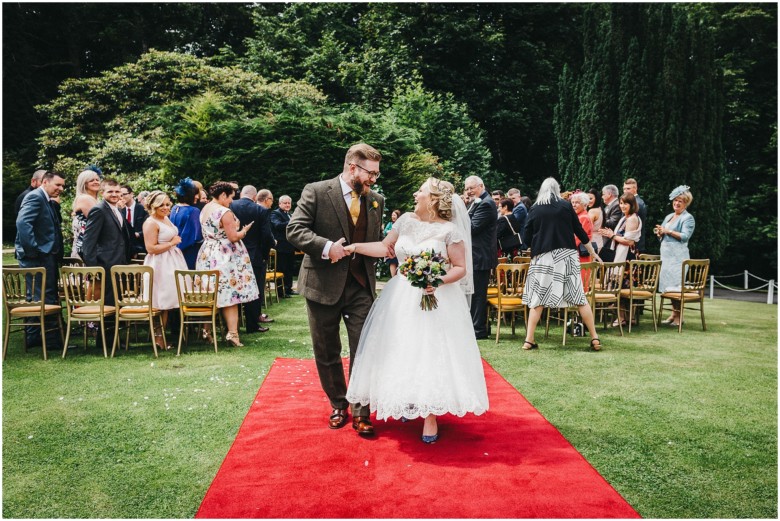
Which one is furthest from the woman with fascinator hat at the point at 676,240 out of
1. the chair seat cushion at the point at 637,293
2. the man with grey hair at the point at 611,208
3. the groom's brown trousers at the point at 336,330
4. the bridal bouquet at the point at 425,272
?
the groom's brown trousers at the point at 336,330

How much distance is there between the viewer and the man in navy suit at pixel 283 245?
12188mm

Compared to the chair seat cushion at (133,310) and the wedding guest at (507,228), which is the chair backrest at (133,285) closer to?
the chair seat cushion at (133,310)

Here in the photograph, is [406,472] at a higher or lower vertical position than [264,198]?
lower

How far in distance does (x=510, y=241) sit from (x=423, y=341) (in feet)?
20.4

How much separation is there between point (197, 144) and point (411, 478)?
45.2ft

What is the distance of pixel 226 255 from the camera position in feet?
25.6

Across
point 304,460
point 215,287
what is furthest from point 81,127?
point 304,460

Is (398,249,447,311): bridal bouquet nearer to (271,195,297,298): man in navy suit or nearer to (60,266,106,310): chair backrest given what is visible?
(60,266,106,310): chair backrest

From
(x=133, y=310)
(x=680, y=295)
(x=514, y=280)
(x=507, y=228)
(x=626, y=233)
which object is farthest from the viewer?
(x=507, y=228)

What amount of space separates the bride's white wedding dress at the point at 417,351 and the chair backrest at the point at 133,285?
11.5 ft

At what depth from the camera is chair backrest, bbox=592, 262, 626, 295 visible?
859 centimetres

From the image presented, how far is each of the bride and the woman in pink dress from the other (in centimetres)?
394

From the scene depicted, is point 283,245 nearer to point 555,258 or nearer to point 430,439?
point 555,258

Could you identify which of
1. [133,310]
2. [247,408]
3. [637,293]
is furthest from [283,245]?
[247,408]
